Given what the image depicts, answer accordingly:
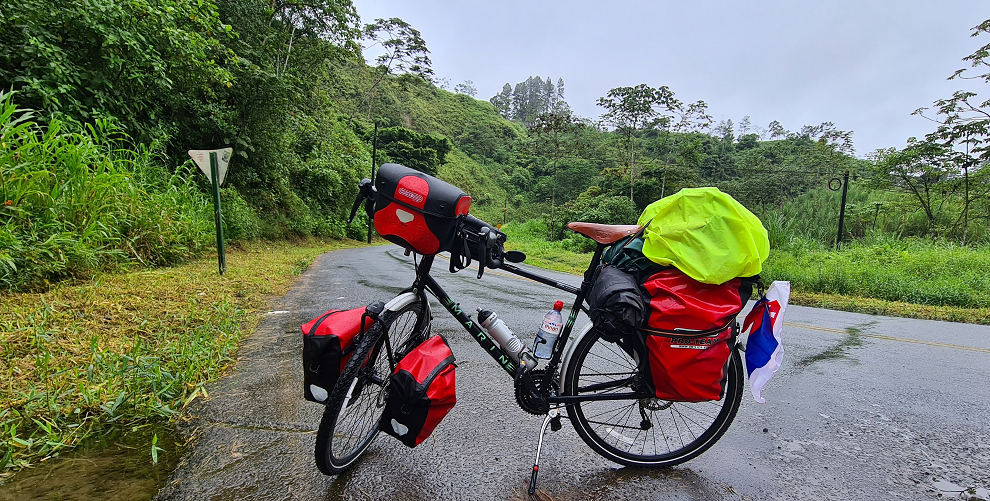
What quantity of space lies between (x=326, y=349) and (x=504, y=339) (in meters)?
0.85

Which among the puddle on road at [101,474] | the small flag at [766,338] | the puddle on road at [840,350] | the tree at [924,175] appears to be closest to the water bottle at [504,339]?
the small flag at [766,338]

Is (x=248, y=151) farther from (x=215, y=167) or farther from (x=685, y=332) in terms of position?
(x=685, y=332)

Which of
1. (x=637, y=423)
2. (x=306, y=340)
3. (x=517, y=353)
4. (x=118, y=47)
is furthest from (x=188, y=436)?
(x=118, y=47)

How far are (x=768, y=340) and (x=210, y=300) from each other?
513cm

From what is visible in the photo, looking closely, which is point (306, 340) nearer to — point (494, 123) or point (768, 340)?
point (768, 340)

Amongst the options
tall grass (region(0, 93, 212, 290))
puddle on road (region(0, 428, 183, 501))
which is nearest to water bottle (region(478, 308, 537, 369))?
puddle on road (region(0, 428, 183, 501))

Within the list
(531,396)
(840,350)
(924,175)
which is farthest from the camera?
(924,175)

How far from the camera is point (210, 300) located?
4617mm

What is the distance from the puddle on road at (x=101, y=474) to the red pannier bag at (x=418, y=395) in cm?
102

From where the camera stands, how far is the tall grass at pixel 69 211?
165 inches

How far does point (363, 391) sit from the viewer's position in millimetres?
1994

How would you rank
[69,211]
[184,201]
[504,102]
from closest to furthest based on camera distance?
[69,211] → [184,201] → [504,102]

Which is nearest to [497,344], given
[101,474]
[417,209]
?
[417,209]

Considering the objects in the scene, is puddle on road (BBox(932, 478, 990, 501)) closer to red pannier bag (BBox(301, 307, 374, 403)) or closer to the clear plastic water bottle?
the clear plastic water bottle
